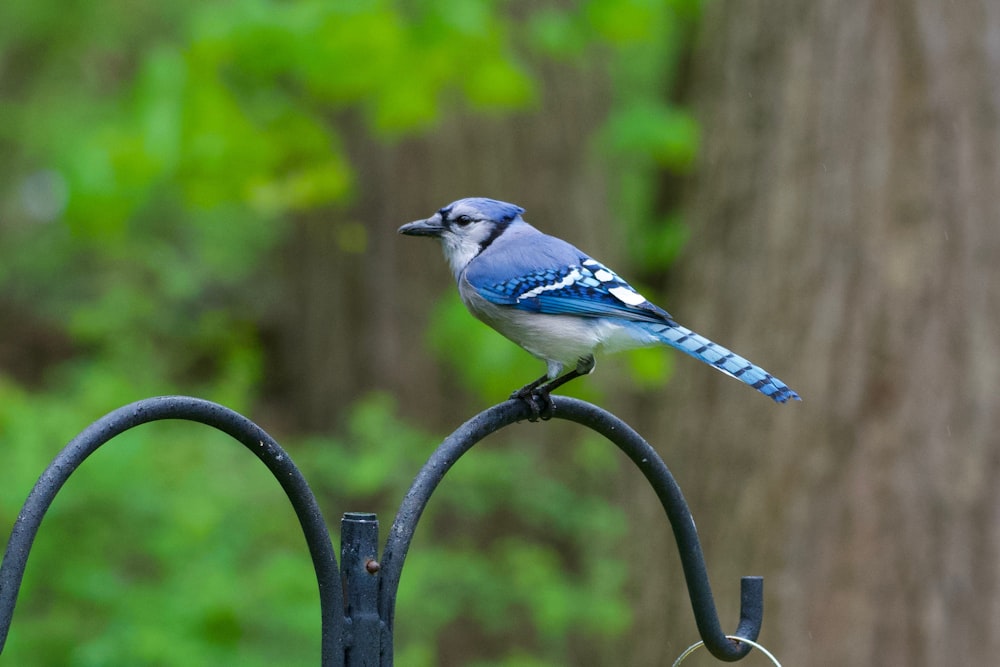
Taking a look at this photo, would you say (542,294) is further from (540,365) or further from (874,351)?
(540,365)

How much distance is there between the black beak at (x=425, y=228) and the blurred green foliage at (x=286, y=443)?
2515mm

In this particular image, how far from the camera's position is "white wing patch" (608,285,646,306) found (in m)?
2.64

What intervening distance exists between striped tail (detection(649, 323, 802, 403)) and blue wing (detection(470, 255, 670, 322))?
0.10 metres

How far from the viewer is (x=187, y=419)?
1.74 metres

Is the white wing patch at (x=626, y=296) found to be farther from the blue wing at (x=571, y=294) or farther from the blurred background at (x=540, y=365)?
the blurred background at (x=540, y=365)

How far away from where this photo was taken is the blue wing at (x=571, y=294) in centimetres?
262

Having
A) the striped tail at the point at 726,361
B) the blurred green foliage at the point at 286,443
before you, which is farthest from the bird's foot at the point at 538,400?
the blurred green foliage at the point at 286,443

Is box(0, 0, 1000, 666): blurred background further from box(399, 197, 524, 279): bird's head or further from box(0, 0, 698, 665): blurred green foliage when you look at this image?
box(399, 197, 524, 279): bird's head

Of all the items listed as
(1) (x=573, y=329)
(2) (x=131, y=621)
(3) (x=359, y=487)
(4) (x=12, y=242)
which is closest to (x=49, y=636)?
(2) (x=131, y=621)

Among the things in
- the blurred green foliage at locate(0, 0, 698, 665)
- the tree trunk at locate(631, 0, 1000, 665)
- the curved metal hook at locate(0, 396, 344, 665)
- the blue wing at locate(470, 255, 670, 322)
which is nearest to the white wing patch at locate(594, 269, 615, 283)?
the blue wing at locate(470, 255, 670, 322)

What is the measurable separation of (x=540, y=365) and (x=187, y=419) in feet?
14.1

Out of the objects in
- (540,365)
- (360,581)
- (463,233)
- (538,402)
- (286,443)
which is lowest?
(286,443)

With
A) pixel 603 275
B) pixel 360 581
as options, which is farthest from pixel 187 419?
pixel 603 275

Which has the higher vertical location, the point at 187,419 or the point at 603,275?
the point at 603,275
